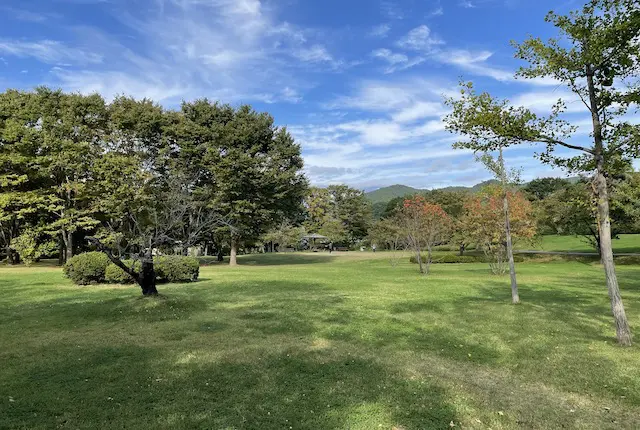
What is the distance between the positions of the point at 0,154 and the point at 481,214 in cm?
3014

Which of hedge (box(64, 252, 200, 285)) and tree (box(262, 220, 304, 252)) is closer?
hedge (box(64, 252, 200, 285))

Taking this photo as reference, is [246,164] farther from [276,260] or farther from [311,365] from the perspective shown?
[311,365]

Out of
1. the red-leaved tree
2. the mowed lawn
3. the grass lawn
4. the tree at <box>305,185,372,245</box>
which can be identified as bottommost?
the grass lawn

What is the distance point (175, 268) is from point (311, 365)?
12668mm

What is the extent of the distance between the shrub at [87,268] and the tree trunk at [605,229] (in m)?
16.4

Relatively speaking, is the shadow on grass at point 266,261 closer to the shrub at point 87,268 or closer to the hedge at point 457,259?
the hedge at point 457,259

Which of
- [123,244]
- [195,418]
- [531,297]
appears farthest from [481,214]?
[123,244]

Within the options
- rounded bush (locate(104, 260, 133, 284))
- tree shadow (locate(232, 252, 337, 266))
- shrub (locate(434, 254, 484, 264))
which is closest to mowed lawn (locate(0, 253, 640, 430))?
rounded bush (locate(104, 260, 133, 284))

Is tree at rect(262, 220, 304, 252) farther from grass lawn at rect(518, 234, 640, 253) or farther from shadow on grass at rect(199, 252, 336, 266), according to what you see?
grass lawn at rect(518, 234, 640, 253)

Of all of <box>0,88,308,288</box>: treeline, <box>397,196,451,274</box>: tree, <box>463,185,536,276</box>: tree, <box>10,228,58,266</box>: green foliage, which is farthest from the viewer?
<box>10,228,58,266</box>: green foliage

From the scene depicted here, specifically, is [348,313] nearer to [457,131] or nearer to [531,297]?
[457,131]

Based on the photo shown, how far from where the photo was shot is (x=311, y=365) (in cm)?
657

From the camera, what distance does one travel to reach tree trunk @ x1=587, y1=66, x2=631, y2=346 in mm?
7789

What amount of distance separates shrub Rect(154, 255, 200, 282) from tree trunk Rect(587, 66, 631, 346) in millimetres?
15040
